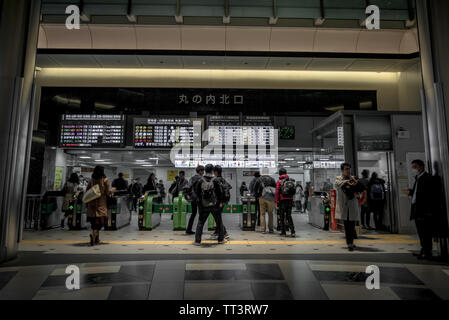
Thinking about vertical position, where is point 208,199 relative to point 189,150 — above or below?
below

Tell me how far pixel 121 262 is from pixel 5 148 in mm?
2347

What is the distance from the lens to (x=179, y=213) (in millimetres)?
7164

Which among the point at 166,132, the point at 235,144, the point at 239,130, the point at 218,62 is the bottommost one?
the point at 235,144

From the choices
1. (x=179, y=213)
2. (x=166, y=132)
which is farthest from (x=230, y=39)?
(x=179, y=213)

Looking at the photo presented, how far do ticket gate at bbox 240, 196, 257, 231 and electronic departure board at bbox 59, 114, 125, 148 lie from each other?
166 inches

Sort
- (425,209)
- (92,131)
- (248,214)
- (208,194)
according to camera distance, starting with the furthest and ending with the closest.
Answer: (92,131), (248,214), (208,194), (425,209)

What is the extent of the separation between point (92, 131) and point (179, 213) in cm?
382

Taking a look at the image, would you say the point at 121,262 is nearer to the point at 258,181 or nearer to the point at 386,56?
the point at 258,181

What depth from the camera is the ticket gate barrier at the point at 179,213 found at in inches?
281

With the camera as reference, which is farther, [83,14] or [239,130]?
[239,130]

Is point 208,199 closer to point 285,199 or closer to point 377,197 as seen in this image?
point 285,199

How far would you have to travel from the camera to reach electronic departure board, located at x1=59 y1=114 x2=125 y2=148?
26.3ft
